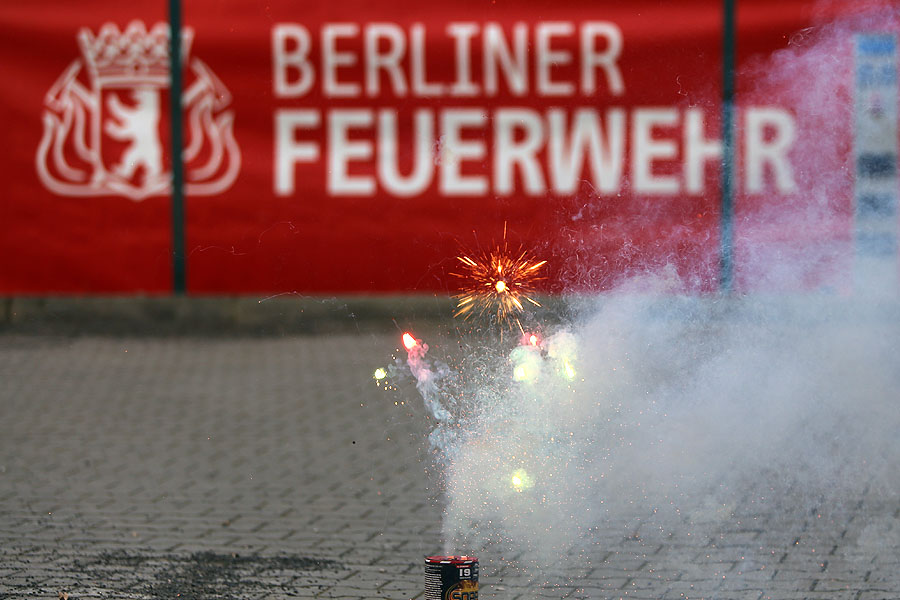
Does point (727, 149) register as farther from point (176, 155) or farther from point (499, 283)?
point (499, 283)

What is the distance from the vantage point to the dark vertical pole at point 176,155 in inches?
382

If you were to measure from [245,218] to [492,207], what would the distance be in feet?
5.66

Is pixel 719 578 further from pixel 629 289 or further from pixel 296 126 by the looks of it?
pixel 296 126

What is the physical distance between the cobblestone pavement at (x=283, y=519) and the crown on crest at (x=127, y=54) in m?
2.25

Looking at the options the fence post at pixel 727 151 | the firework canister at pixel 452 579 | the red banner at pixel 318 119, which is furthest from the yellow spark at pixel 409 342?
the red banner at pixel 318 119

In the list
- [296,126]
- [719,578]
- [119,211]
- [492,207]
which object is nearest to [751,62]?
[492,207]

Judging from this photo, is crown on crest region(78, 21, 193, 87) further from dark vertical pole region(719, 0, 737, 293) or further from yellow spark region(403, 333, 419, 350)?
yellow spark region(403, 333, 419, 350)

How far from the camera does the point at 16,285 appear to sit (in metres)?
9.33

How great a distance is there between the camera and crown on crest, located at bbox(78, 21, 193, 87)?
9.63 meters

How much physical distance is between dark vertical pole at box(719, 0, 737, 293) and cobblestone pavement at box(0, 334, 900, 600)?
88cm

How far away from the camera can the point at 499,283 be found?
428cm

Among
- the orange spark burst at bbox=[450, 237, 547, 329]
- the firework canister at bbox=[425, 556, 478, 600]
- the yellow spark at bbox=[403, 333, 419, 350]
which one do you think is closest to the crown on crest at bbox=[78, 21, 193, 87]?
the orange spark burst at bbox=[450, 237, 547, 329]

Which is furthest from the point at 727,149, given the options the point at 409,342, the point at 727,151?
the point at 409,342

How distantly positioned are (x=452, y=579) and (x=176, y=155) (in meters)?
6.74
